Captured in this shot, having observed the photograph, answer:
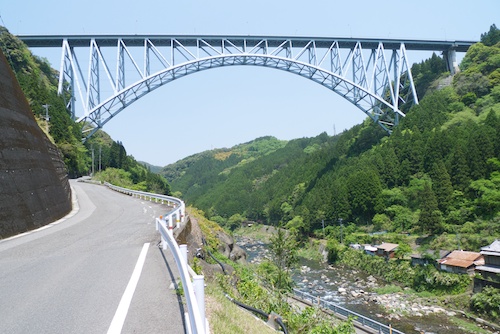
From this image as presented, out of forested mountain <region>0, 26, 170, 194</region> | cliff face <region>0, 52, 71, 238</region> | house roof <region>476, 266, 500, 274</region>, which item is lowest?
house roof <region>476, 266, 500, 274</region>

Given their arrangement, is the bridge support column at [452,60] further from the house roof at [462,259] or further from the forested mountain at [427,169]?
the house roof at [462,259]

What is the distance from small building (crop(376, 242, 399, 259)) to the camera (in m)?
37.9

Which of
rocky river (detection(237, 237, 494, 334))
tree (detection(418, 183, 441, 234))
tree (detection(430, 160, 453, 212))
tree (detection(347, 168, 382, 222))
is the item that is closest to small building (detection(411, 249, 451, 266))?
tree (detection(418, 183, 441, 234))

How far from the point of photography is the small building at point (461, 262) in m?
28.9

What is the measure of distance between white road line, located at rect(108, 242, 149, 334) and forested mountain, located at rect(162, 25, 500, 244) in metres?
35.6

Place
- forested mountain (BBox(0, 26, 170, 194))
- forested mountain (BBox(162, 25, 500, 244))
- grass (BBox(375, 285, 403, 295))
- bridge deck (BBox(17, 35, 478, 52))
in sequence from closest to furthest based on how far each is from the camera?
grass (BBox(375, 285, 403, 295)) → bridge deck (BBox(17, 35, 478, 52)) → forested mountain (BBox(0, 26, 170, 194)) → forested mountain (BBox(162, 25, 500, 244))

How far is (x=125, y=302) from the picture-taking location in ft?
15.6

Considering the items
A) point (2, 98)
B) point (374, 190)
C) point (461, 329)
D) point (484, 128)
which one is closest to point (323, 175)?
point (374, 190)

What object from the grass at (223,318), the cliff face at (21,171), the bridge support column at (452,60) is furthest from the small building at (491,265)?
the bridge support column at (452,60)

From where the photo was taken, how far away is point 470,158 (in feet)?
138

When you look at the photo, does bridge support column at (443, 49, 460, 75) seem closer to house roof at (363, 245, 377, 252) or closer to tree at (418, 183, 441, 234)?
tree at (418, 183, 441, 234)

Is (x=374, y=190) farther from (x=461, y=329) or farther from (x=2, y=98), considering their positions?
(x=2, y=98)

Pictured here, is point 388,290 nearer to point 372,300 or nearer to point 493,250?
point 372,300

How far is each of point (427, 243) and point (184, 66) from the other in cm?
2944
